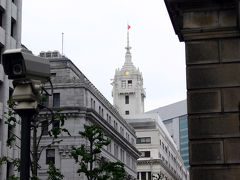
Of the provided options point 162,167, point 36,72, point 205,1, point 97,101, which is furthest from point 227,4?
point 162,167

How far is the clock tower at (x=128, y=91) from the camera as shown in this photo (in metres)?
157

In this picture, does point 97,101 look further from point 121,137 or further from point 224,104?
point 224,104

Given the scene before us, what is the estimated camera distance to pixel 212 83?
52.0 ft

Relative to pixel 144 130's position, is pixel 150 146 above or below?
below

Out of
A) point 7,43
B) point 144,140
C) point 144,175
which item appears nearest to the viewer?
point 7,43

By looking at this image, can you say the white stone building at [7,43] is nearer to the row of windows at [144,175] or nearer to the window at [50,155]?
the window at [50,155]

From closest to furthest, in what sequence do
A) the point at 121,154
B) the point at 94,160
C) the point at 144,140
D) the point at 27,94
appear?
the point at 27,94, the point at 94,160, the point at 121,154, the point at 144,140

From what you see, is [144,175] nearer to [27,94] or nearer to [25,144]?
[25,144]

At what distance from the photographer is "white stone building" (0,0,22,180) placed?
48684 mm

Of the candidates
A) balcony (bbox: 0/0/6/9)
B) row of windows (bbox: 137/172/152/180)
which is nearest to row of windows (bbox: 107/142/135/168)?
row of windows (bbox: 137/172/152/180)

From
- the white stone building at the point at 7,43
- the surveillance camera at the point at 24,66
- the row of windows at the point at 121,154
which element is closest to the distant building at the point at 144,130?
the row of windows at the point at 121,154

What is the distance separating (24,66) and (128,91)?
14942 centimetres

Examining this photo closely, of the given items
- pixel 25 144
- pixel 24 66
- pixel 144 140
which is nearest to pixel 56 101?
pixel 144 140

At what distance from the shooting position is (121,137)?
265 feet
